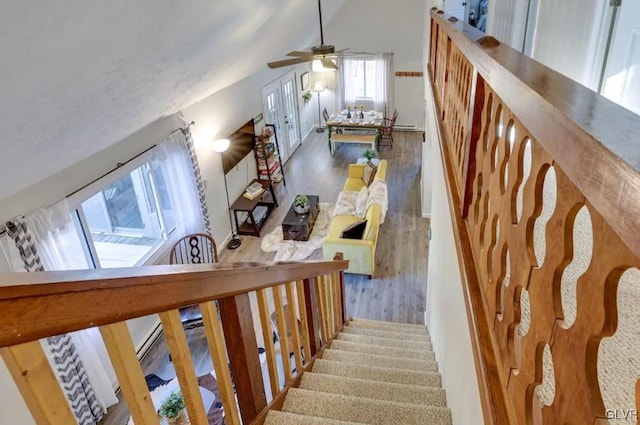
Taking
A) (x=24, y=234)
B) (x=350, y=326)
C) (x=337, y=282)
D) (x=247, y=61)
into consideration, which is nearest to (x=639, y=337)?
(x=337, y=282)

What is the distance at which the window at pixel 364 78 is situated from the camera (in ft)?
38.1

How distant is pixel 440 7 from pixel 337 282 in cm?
333

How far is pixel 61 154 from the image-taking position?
11.4 ft

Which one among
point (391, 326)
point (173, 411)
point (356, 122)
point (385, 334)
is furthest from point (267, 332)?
point (356, 122)

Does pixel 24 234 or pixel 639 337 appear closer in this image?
pixel 639 337

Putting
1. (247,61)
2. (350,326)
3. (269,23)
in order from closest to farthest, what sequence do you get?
(350,326) < (269,23) < (247,61)

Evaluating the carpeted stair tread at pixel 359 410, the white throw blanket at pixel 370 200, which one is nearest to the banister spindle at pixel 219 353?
the carpeted stair tread at pixel 359 410

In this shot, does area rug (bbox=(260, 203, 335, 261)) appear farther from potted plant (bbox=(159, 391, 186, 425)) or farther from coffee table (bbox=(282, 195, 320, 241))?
potted plant (bbox=(159, 391, 186, 425))

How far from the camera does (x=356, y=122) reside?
10.8 meters

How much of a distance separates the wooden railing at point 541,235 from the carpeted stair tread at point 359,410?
85 cm

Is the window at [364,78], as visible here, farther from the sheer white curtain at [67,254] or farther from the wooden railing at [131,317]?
the wooden railing at [131,317]

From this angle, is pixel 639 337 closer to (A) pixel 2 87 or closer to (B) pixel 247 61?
(A) pixel 2 87

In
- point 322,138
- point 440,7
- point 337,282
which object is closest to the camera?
point 337,282

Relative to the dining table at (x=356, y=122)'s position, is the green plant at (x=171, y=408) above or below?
above
